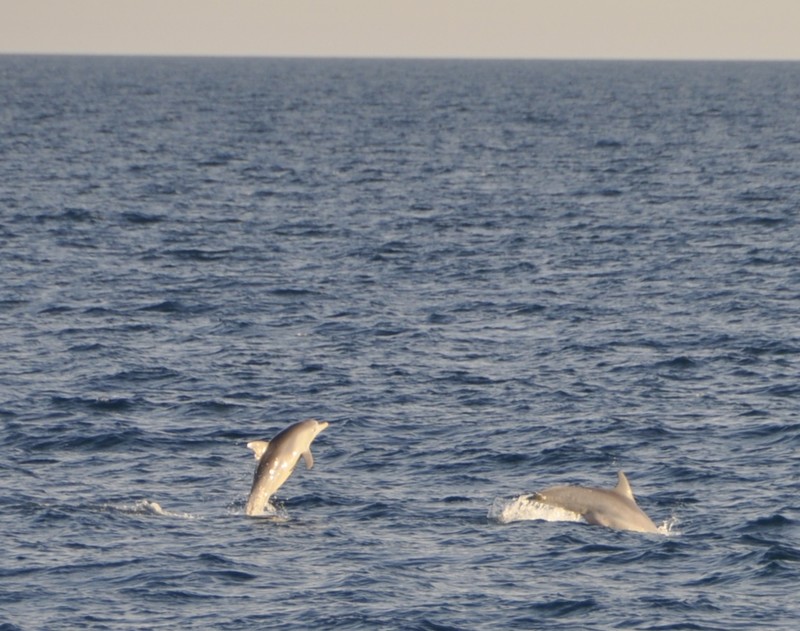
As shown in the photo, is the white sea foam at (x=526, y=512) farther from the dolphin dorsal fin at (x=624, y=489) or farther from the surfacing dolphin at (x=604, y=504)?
the dolphin dorsal fin at (x=624, y=489)

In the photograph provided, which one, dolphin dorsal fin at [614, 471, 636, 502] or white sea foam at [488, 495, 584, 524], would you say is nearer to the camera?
dolphin dorsal fin at [614, 471, 636, 502]

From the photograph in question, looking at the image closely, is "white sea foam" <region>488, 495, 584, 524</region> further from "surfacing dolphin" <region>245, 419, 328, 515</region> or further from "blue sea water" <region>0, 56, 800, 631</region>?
"surfacing dolphin" <region>245, 419, 328, 515</region>

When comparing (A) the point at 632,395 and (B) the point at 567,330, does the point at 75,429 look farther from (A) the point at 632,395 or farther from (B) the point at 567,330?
(B) the point at 567,330

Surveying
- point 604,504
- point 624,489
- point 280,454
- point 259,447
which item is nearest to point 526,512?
point 604,504

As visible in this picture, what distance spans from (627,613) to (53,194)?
213 feet

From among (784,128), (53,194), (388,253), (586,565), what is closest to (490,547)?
(586,565)

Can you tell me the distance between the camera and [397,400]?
42.4m

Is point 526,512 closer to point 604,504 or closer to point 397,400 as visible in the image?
point 604,504

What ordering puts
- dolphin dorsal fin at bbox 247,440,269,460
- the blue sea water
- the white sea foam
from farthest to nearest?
the white sea foam
dolphin dorsal fin at bbox 247,440,269,460
the blue sea water

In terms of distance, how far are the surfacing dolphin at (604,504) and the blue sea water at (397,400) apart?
34 cm

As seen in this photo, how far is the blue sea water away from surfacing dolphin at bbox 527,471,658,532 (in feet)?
1.12

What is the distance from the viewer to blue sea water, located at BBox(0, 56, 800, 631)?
28047 millimetres

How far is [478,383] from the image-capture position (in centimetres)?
4416

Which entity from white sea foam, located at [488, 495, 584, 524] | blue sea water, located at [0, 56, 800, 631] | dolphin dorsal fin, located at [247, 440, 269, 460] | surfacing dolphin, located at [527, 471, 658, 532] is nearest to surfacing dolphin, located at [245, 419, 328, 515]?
dolphin dorsal fin, located at [247, 440, 269, 460]
